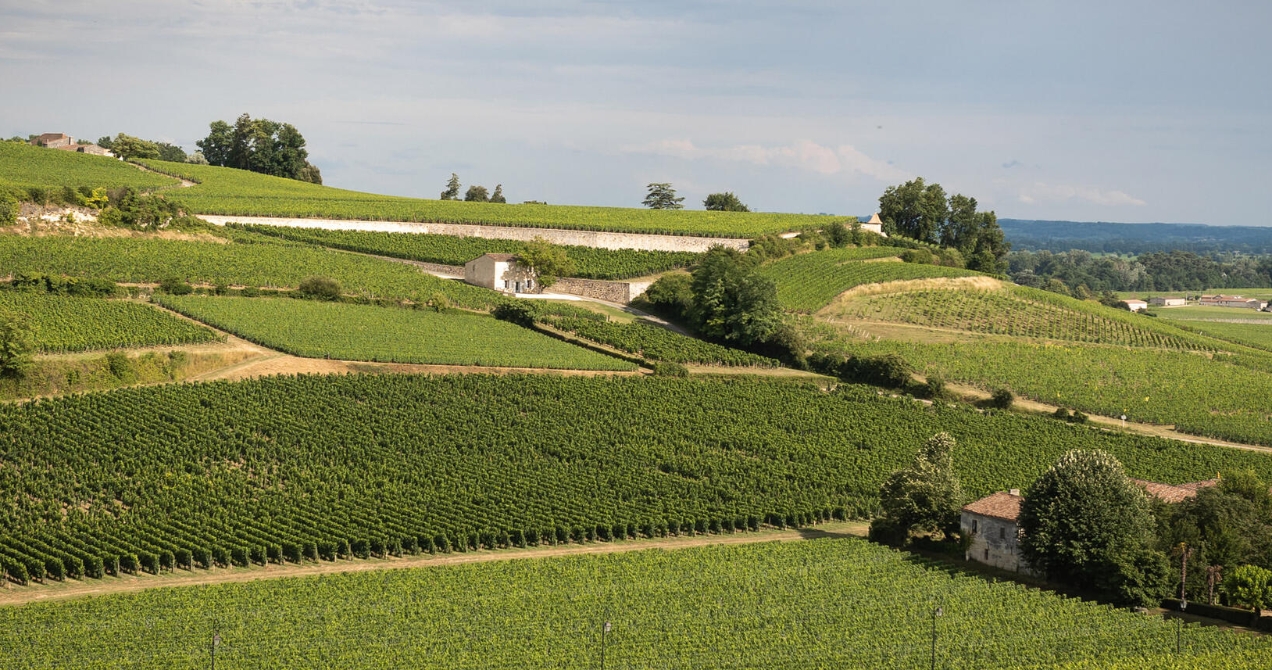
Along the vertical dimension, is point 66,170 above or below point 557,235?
above

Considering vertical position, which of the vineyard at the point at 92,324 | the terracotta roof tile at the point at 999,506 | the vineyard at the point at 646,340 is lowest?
the terracotta roof tile at the point at 999,506

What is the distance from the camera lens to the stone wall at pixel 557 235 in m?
116

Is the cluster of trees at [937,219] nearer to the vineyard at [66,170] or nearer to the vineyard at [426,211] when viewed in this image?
the vineyard at [426,211]

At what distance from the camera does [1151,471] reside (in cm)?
6869

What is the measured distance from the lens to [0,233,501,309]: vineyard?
8206 cm

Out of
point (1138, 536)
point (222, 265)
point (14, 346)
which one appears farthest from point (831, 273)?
point (14, 346)

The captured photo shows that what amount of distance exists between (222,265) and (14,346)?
2810 centimetres

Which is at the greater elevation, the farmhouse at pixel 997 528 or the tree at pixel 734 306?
the tree at pixel 734 306

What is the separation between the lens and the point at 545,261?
10225cm

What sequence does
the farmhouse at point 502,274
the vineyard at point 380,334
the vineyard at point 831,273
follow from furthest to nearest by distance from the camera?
the vineyard at point 831,273
the farmhouse at point 502,274
the vineyard at point 380,334

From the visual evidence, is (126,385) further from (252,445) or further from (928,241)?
(928,241)

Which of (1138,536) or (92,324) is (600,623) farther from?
(92,324)

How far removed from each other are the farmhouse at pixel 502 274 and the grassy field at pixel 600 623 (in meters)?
52.2

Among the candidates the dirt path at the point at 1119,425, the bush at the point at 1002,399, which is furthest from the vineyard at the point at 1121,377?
the bush at the point at 1002,399
